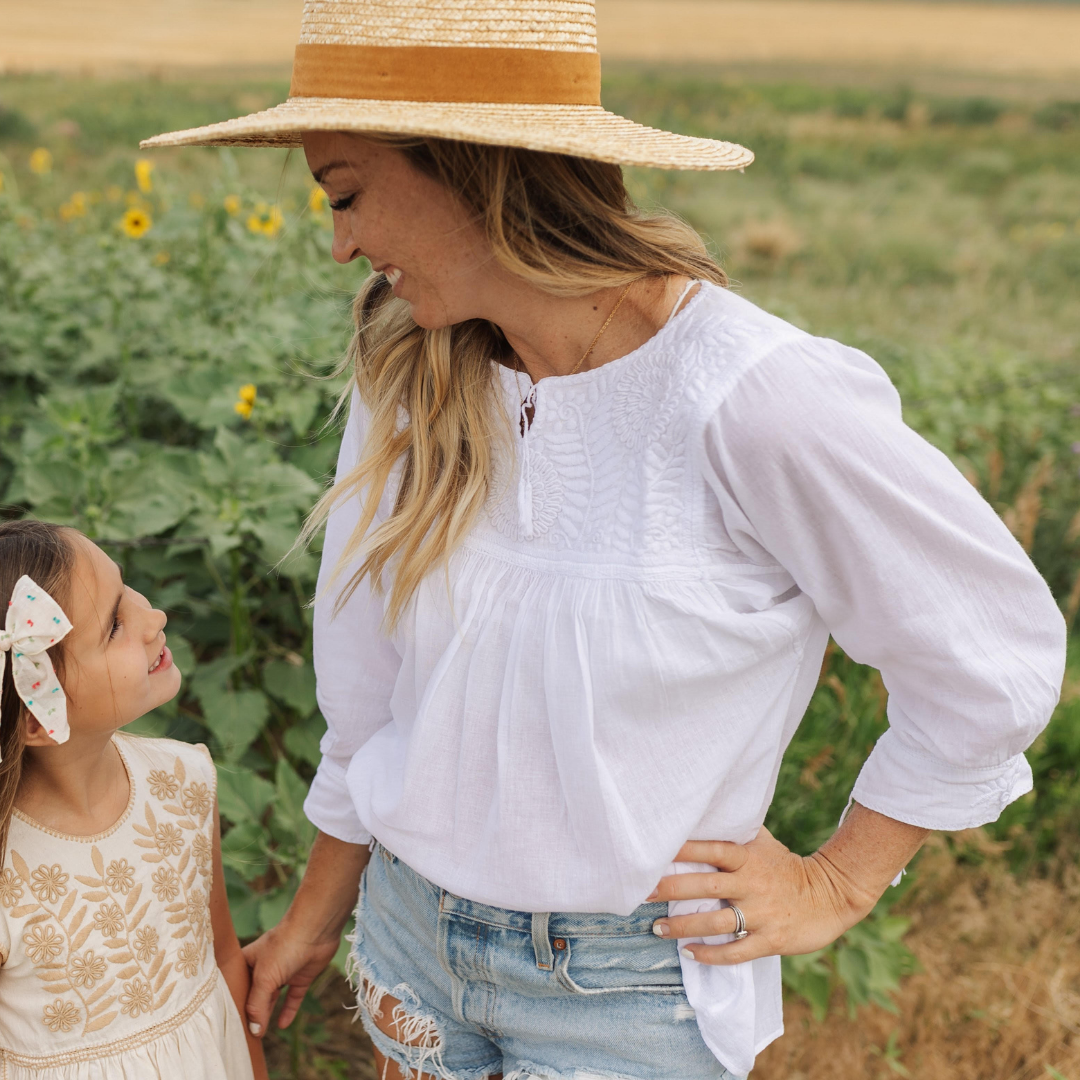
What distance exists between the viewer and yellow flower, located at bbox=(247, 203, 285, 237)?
132 inches

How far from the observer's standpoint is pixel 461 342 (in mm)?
1351

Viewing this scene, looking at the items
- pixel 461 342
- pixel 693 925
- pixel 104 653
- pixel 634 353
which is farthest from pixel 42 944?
pixel 634 353

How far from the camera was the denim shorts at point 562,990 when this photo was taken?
1.24m

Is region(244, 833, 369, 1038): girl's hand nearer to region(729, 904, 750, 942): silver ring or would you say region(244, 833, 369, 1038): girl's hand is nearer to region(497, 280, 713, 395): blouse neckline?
region(729, 904, 750, 942): silver ring

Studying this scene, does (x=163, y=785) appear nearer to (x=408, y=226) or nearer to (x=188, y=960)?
(x=188, y=960)

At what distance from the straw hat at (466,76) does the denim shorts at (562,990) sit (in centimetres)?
81

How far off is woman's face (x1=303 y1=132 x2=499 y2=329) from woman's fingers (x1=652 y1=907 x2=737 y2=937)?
27.4 inches

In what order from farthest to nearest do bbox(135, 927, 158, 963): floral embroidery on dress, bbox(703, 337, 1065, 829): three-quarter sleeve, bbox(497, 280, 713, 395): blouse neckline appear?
bbox(135, 927, 158, 963): floral embroidery on dress → bbox(497, 280, 713, 395): blouse neckline → bbox(703, 337, 1065, 829): three-quarter sleeve

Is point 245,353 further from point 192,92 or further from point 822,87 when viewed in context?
point 822,87

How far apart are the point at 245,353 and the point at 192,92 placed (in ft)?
45.4

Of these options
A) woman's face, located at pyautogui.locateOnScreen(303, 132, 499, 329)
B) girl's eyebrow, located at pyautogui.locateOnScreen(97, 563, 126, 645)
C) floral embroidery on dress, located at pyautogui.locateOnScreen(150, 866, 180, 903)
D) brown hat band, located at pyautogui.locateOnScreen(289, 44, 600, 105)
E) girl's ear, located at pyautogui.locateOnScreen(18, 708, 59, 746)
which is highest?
brown hat band, located at pyautogui.locateOnScreen(289, 44, 600, 105)

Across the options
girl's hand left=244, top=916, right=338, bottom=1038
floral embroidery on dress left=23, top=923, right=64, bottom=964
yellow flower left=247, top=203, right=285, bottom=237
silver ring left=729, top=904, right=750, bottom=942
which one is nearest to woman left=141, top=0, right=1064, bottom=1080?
silver ring left=729, top=904, right=750, bottom=942

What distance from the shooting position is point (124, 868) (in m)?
1.42

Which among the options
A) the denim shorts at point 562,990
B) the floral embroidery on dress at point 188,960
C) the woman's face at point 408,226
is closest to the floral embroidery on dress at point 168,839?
the floral embroidery on dress at point 188,960
